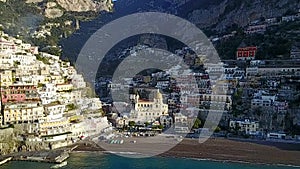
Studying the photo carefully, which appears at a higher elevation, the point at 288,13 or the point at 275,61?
the point at 288,13

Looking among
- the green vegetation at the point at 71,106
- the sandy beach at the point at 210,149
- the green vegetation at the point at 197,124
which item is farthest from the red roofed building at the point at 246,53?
the green vegetation at the point at 71,106

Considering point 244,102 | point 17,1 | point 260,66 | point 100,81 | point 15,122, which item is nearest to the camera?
point 15,122

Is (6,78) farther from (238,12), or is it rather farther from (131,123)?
(238,12)

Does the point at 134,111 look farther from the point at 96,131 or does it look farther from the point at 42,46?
the point at 42,46

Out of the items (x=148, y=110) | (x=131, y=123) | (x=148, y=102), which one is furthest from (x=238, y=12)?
(x=131, y=123)

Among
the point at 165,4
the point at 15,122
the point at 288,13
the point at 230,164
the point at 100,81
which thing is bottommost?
the point at 230,164

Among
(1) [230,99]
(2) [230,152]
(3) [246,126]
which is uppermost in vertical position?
(1) [230,99]

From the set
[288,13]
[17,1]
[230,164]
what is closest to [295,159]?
[230,164]
